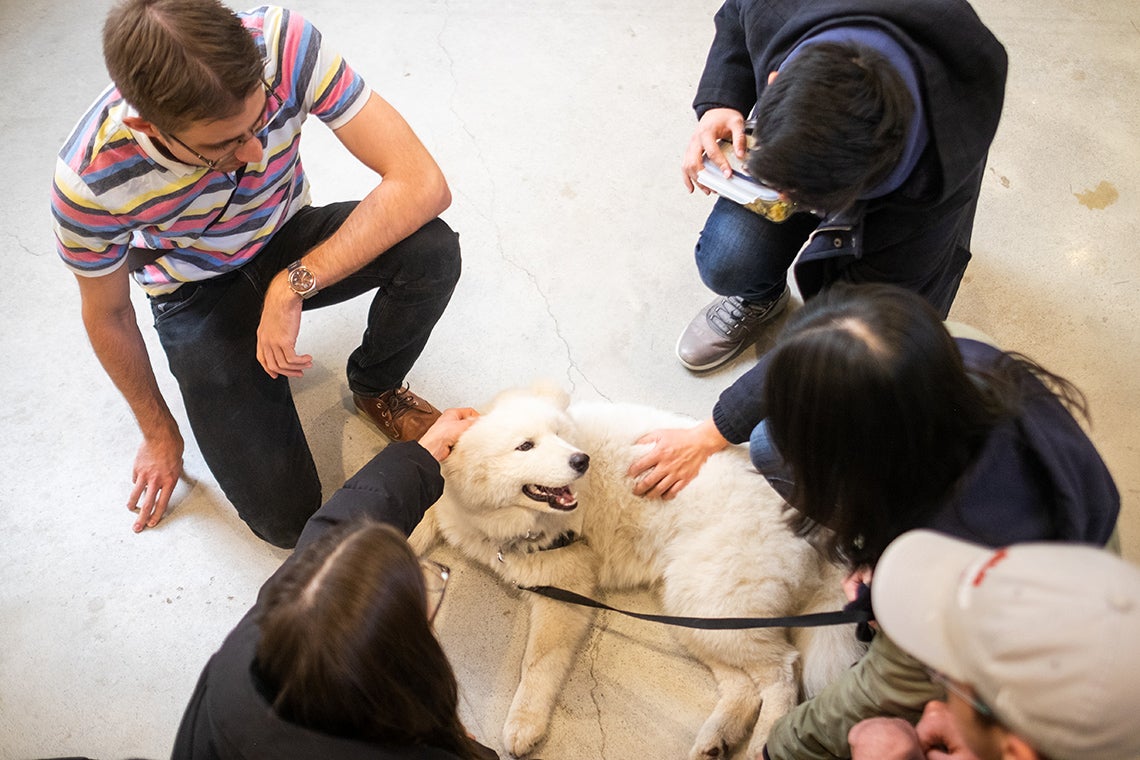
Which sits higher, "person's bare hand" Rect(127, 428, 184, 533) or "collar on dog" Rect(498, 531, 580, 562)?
"collar on dog" Rect(498, 531, 580, 562)

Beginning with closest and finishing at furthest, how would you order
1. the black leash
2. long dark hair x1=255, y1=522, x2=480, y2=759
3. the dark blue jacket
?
long dark hair x1=255, y1=522, x2=480, y2=759, the dark blue jacket, the black leash

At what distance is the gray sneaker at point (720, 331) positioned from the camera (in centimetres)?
203

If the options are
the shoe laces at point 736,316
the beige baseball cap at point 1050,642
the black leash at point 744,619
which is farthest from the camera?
the shoe laces at point 736,316

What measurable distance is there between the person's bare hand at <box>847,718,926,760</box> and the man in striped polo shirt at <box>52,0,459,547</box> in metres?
1.14

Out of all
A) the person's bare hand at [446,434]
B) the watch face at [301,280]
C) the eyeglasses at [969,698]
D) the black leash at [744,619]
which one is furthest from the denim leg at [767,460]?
the watch face at [301,280]

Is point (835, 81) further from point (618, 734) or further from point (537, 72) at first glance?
point (537, 72)

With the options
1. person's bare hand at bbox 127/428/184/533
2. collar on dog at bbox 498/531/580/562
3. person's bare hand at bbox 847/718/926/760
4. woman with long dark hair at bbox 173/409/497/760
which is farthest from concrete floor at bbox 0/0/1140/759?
woman with long dark hair at bbox 173/409/497/760

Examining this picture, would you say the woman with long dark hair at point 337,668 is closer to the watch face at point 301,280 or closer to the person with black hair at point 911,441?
the person with black hair at point 911,441

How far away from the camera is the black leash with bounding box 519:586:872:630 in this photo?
1.30 meters

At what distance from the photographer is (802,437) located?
1.05 metres

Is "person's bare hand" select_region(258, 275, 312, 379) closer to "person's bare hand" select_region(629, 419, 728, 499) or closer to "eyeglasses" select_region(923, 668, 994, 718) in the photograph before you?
"person's bare hand" select_region(629, 419, 728, 499)

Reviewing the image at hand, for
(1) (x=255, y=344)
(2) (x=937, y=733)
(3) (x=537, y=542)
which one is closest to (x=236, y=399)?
(1) (x=255, y=344)

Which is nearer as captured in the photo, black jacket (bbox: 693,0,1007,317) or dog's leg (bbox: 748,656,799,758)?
black jacket (bbox: 693,0,1007,317)

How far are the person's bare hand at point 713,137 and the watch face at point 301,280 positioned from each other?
32.1 inches
